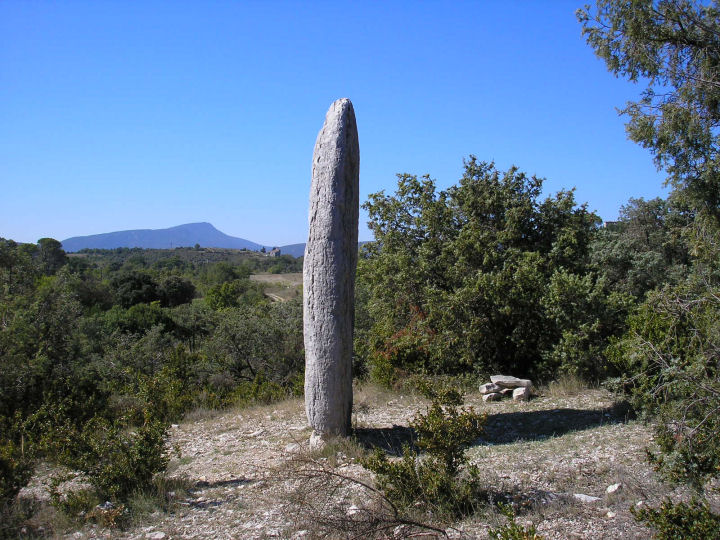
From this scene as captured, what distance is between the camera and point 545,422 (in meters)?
7.01

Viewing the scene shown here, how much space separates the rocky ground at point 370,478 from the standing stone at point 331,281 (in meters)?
0.53

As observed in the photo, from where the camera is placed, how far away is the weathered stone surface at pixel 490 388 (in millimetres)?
8586

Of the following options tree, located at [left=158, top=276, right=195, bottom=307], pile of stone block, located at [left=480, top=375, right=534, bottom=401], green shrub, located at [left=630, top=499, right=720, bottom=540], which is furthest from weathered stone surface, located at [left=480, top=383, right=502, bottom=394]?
tree, located at [left=158, top=276, right=195, bottom=307]

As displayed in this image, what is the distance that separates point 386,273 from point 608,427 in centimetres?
518

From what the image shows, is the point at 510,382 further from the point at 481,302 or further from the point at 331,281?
the point at 331,281

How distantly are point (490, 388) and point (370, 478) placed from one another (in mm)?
3965

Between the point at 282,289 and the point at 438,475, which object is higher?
the point at 282,289

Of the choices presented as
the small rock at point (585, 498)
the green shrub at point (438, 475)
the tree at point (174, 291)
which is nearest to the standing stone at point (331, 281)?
the green shrub at point (438, 475)

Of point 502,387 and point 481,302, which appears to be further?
point 481,302

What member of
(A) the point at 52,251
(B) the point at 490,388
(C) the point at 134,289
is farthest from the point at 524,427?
(A) the point at 52,251

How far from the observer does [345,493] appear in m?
4.84

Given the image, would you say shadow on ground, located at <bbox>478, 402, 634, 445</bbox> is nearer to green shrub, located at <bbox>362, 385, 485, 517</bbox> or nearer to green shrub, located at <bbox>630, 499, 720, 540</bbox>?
green shrub, located at <bbox>362, 385, 485, 517</bbox>

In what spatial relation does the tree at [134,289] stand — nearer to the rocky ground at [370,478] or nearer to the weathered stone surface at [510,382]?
the rocky ground at [370,478]

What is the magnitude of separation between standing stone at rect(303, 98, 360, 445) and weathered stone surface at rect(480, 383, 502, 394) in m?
3.08
